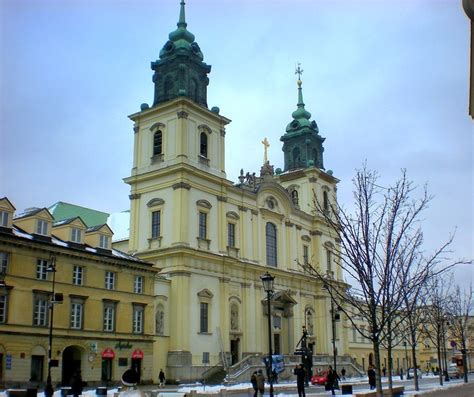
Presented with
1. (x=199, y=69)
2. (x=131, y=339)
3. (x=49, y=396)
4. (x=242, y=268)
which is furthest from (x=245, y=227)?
(x=49, y=396)

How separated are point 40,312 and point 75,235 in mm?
6727

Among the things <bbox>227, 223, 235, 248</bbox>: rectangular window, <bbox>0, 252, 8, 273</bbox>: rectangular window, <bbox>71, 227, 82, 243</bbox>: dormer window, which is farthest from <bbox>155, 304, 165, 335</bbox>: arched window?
<bbox>0, 252, 8, 273</bbox>: rectangular window

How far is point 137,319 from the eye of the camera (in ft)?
144

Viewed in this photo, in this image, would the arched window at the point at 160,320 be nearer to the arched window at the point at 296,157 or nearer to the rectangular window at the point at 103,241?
the rectangular window at the point at 103,241

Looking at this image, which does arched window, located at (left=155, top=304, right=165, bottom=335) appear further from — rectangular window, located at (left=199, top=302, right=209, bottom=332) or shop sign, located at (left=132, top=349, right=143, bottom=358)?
shop sign, located at (left=132, top=349, right=143, bottom=358)

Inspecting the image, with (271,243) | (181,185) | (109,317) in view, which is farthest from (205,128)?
(109,317)

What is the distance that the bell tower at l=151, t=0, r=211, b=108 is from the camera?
57.0 m

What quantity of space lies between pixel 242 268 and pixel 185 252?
8.30 metres

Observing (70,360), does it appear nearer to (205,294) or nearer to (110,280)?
(110,280)

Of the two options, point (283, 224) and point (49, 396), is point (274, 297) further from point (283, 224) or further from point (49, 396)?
point (49, 396)

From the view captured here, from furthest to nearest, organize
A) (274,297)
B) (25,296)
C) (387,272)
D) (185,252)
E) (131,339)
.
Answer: (274,297)
(185,252)
(131,339)
(25,296)
(387,272)

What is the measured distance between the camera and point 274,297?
58.3 meters

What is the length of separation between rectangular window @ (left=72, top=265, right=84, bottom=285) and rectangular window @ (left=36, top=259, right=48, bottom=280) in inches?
80.3

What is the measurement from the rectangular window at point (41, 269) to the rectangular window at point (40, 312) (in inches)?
46.1
